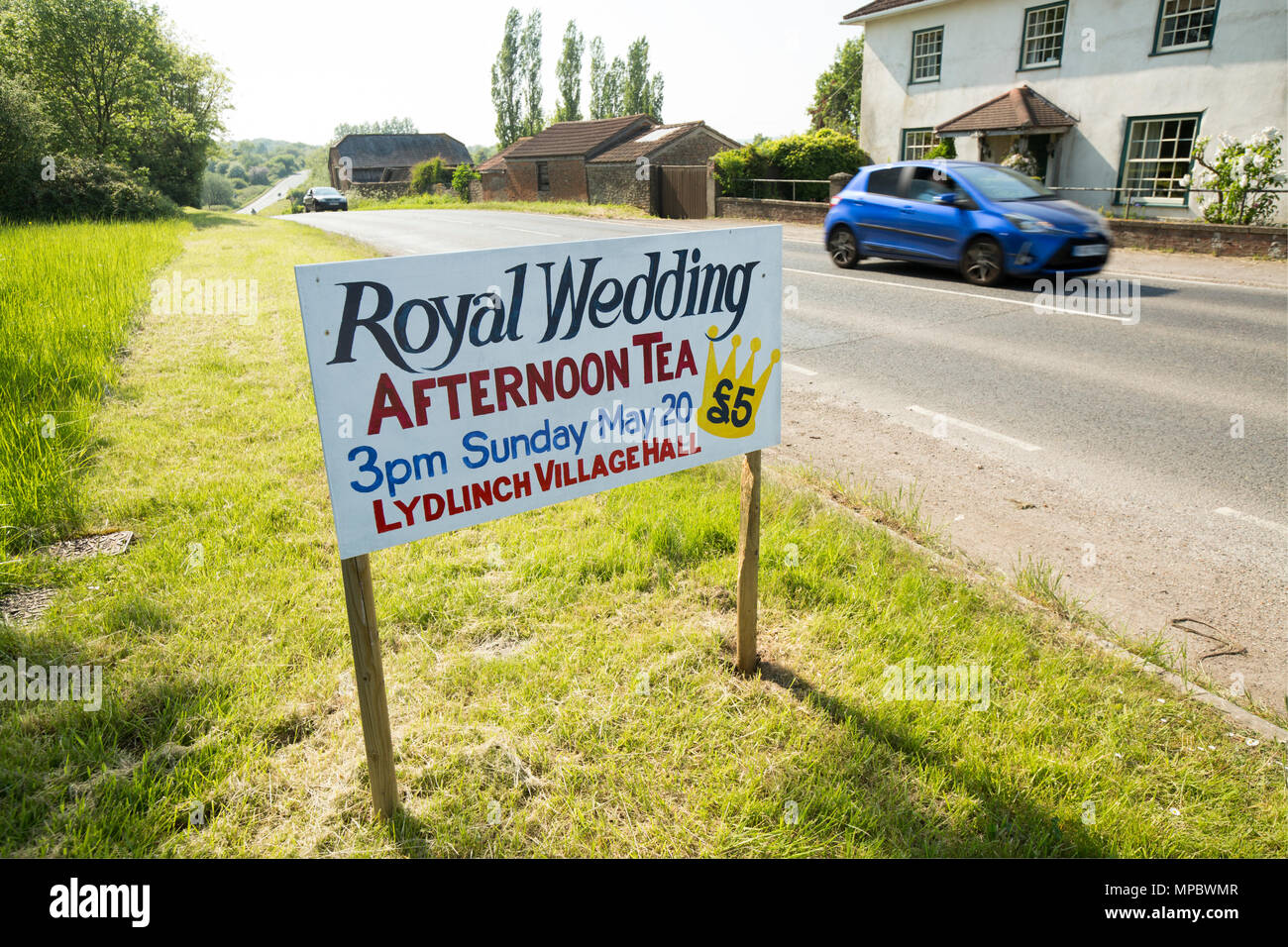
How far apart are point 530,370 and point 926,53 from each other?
28877mm

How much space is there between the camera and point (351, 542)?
7.08 feet

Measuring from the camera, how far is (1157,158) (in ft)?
66.9

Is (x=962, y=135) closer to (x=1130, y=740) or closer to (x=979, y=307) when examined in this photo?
(x=979, y=307)

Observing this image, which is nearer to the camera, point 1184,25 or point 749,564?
point 749,564

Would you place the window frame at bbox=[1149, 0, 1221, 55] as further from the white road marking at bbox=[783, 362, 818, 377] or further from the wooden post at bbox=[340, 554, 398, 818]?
the wooden post at bbox=[340, 554, 398, 818]

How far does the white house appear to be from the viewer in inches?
725

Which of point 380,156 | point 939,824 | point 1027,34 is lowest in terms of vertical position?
point 939,824

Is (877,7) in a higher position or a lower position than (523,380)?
higher

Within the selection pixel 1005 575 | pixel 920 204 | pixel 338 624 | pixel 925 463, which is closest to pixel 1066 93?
pixel 920 204

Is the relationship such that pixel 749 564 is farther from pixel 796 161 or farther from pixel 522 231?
pixel 796 161

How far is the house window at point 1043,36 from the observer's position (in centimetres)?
2205

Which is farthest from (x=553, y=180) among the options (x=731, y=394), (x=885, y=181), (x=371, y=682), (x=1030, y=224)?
(x=371, y=682)

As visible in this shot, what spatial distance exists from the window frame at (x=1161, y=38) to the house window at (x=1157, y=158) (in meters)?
1.49

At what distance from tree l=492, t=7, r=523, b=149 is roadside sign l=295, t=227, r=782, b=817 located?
77.8m
